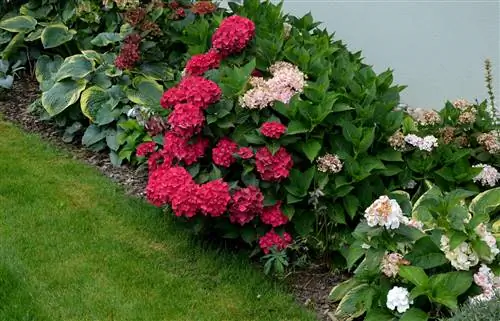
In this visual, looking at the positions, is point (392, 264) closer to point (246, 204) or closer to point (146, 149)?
point (246, 204)

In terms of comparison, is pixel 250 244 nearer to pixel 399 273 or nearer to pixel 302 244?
pixel 302 244

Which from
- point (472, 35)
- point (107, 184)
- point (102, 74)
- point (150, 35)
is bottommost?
point (107, 184)

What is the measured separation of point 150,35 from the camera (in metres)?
5.32

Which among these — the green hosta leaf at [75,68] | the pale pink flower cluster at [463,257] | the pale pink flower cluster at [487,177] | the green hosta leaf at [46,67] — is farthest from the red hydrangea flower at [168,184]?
the green hosta leaf at [46,67]

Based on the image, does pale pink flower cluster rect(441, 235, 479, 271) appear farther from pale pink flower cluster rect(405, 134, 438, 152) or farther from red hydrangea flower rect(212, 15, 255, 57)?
red hydrangea flower rect(212, 15, 255, 57)

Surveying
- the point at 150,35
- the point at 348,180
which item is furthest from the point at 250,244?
the point at 150,35

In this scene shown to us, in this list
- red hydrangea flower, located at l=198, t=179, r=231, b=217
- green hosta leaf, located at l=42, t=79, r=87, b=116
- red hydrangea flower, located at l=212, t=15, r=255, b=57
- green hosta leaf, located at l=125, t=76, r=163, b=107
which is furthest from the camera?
green hosta leaf, located at l=42, t=79, r=87, b=116

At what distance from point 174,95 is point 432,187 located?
4.79ft

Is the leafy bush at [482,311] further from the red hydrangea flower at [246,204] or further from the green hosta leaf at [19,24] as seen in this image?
the green hosta leaf at [19,24]

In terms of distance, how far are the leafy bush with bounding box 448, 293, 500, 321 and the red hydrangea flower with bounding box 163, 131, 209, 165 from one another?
1732 millimetres

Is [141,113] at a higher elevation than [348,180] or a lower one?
lower

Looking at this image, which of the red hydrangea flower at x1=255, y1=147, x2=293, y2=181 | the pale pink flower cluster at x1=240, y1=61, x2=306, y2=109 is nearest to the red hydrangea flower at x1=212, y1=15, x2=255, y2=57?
the pale pink flower cluster at x1=240, y1=61, x2=306, y2=109

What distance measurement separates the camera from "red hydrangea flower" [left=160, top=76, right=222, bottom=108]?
392 centimetres

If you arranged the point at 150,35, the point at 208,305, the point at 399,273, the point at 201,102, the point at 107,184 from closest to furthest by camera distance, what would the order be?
1. the point at 399,273
2. the point at 208,305
3. the point at 201,102
4. the point at 107,184
5. the point at 150,35
